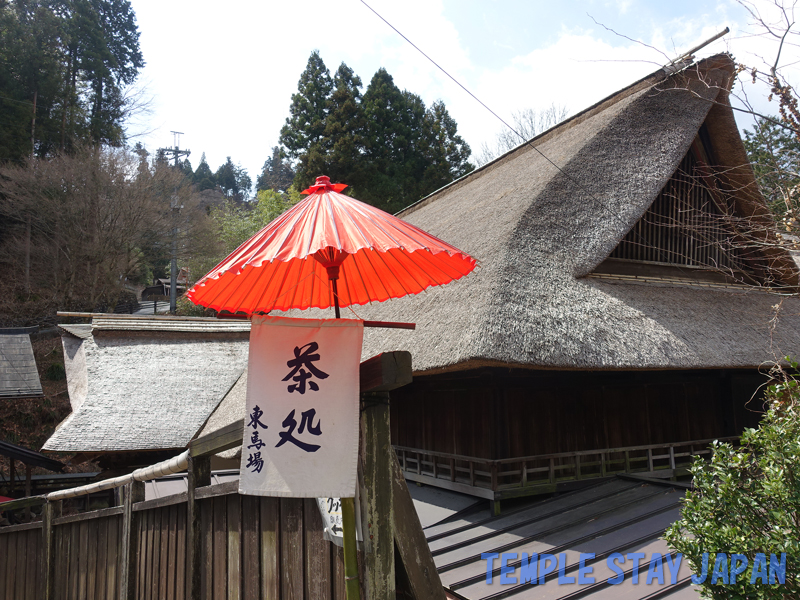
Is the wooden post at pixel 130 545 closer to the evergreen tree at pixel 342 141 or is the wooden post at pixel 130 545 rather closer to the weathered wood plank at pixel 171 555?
the weathered wood plank at pixel 171 555

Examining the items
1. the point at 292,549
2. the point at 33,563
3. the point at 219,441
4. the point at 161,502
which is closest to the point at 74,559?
the point at 33,563

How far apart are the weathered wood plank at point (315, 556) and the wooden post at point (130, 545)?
5.30ft

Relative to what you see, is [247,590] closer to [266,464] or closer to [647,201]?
[266,464]

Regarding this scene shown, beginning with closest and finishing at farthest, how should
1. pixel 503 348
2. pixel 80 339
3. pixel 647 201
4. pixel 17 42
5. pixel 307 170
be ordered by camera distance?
pixel 503 348, pixel 647 201, pixel 80 339, pixel 17 42, pixel 307 170

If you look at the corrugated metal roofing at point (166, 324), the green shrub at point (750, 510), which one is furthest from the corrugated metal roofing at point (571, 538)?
the corrugated metal roofing at point (166, 324)

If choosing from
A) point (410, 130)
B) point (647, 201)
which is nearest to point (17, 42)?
point (410, 130)

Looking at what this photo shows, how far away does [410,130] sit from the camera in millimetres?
24438

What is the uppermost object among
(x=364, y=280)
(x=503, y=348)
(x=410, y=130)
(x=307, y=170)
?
(x=410, y=130)

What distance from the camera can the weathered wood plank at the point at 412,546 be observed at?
169 cm

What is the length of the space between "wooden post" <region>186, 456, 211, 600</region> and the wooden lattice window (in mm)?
5923

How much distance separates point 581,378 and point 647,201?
249cm

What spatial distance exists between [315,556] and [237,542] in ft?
1.79

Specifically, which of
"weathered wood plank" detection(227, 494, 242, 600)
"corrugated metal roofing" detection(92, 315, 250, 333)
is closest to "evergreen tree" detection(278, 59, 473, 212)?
"corrugated metal roofing" detection(92, 315, 250, 333)

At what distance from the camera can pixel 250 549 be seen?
225 cm
